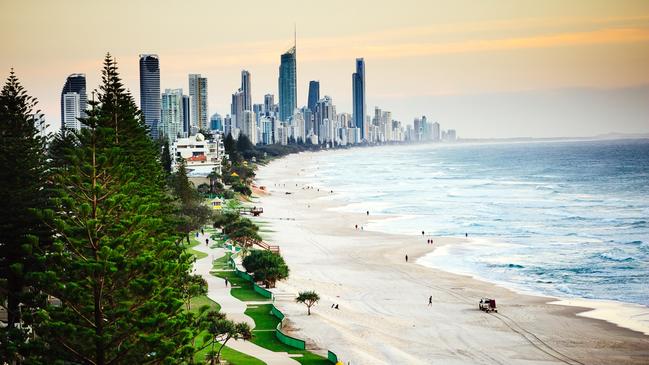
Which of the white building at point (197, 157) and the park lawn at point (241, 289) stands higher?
the white building at point (197, 157)

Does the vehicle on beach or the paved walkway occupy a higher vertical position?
the paved walkway

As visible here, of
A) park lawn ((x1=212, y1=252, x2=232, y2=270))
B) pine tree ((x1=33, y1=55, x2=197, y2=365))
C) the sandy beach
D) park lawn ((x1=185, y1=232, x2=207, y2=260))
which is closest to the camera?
pine tree ((x1=33, y1=55, x2=197, y2=365))

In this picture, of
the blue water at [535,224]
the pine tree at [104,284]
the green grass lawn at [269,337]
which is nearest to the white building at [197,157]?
the blue water at [535,224]

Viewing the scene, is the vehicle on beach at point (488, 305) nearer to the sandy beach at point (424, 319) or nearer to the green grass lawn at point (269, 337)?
the sandy beach at point (424, 319)

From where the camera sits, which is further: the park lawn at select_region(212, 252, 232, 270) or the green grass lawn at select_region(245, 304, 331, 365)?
the park lawn at select_region(212, 252, 232, 270)

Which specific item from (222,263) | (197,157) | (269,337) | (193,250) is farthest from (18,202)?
(197,157)

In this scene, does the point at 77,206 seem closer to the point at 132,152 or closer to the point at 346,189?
the point at 132,152

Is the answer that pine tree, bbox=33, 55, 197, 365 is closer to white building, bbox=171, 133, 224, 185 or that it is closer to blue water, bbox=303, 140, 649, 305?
blue water, bbox=303, 140, 649, 305

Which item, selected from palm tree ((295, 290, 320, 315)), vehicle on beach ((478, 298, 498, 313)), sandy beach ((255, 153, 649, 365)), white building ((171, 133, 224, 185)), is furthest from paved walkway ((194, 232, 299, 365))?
white building ((171, 133, 224, 185))
